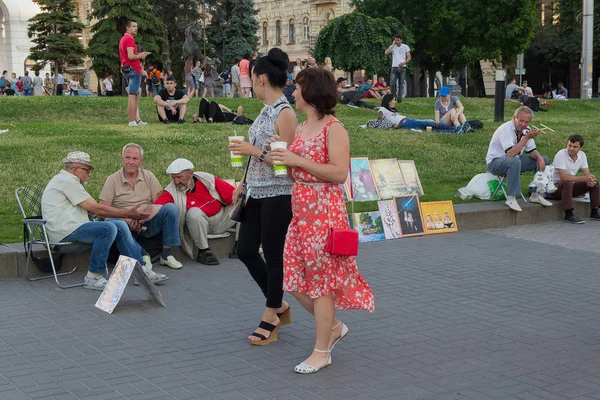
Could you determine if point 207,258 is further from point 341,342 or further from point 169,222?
point 341,342

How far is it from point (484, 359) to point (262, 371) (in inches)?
56.3

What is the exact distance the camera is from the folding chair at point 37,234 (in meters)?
8.28

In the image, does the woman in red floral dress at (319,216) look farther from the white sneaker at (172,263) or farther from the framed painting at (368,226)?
the framed painting at (368,226)

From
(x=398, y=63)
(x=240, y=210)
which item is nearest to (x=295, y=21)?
(x=398, y=63)

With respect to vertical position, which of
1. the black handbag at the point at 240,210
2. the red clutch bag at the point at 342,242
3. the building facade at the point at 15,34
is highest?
the building facade at the point at 15,34

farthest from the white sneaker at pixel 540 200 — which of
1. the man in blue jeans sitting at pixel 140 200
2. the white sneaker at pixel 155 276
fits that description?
the white sneaker at pixel 155 276

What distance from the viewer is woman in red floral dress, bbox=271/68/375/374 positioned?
221 inches

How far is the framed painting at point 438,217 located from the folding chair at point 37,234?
4368 mm

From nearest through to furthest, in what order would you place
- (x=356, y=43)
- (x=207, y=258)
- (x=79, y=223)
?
1. (x=79, y=223)
2. (x=207, y=258)
3. (x=356, y=43)

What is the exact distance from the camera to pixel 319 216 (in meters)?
5.65

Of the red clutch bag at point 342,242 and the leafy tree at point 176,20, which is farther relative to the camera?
the leafy tree at point 176,20

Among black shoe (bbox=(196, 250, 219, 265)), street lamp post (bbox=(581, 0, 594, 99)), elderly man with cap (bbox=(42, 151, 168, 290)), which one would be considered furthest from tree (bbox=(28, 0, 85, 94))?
elderly man with cap (bbox=(42, 151, 168, 290))

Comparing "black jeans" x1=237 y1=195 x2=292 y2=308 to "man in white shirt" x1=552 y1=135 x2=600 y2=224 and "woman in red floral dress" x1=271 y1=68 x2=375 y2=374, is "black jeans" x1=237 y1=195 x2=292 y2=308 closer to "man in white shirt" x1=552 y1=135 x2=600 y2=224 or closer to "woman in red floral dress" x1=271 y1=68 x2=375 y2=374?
"woman in red floral dress" x1=271 y1=68 x2=375 y2=374

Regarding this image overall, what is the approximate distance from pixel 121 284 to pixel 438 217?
5124 mm
